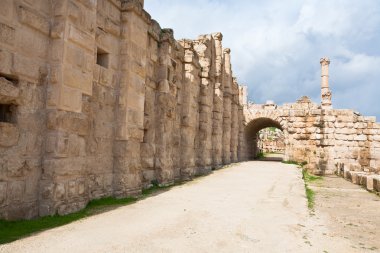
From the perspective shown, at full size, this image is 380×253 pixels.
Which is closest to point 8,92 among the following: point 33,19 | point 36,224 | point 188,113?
point 33,19

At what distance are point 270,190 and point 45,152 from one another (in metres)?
6.25

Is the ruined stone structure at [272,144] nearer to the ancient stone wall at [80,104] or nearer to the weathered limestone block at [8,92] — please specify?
the ancient stone wall at [80,104]

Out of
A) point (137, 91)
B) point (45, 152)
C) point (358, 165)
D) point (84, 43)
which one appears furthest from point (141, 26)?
point (358, 165)

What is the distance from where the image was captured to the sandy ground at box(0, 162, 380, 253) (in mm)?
3936

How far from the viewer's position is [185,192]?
834cm

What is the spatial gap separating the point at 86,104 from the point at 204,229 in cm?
309

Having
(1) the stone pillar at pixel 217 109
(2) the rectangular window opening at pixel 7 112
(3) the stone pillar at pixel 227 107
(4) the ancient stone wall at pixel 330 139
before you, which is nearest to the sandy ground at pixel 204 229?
(2) the rectangular window opening at pixel 7 112

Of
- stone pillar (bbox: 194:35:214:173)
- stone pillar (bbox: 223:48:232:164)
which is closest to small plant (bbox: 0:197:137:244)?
stone pillar (bbox: 194:35:214:173)

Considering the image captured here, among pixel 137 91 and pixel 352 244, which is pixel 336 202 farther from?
pixel 137 91

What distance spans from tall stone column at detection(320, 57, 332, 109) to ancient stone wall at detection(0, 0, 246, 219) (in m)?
16.6

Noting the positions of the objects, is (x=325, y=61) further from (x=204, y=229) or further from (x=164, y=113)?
(x=204, y=229)

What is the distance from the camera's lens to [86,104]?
5.98m

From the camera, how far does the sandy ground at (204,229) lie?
3.94 m

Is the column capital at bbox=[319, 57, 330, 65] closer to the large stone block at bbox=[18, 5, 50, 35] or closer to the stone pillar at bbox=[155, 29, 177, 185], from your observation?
the stone pillar at bbox=[155, 29, 177, 185]
